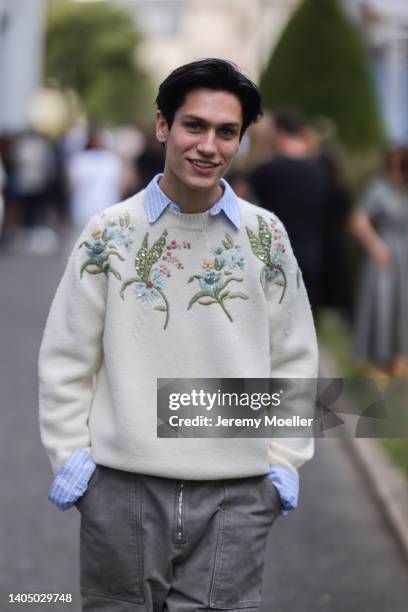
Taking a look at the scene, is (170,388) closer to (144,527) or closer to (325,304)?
(144,527)

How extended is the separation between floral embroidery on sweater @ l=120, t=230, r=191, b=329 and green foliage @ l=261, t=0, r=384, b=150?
51.7ft

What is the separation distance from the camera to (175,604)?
3.15 metres

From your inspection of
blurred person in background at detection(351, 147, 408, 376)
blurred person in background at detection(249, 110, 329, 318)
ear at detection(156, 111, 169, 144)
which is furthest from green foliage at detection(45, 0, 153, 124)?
ear at detection(156, 111, 169, 144)

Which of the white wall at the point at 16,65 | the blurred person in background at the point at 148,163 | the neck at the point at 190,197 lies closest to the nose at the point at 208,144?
the neck at the point at 190,197

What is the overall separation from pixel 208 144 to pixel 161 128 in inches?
6.9

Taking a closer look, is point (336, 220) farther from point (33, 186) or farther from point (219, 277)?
point (33, 186)

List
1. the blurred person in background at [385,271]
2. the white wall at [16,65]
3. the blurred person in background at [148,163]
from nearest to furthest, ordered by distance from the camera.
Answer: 1. the blurred person in background at [385,271]
2. the blurred person in background at [148,163]
3. the white wall at [16,65]

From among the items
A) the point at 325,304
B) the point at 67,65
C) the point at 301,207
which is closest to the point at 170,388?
the point at 301,207

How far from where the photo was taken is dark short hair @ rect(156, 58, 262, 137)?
305 cm

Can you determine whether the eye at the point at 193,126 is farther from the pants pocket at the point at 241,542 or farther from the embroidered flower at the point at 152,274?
the pants pocket at the point at 241,542

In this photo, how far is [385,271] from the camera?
966 cm

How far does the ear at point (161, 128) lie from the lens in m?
3.15

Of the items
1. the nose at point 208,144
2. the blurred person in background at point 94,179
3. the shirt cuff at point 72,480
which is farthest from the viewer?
the blurred person in background at point 94,179

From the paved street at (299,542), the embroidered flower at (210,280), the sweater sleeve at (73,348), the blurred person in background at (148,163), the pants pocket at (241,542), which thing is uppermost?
the blurred person in background at (148,163)
